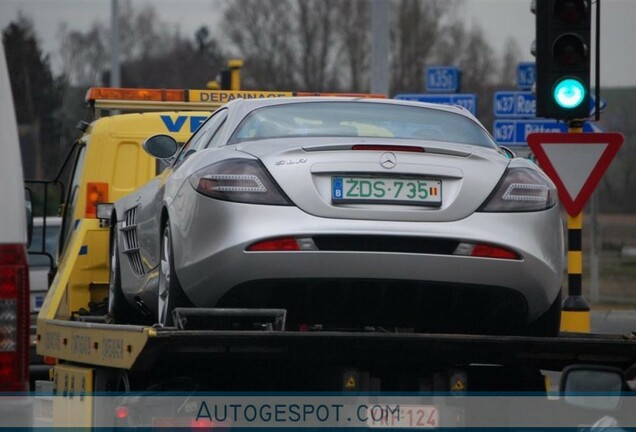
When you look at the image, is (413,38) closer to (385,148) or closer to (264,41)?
(264,41)

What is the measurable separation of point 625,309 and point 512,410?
66.1ft

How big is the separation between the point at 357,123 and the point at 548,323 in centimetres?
124

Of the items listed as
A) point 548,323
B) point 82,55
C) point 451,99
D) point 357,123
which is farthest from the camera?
point 82,55

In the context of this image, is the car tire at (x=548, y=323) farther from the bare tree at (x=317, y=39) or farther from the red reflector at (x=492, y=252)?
the bare tree at (x=317, y=39)

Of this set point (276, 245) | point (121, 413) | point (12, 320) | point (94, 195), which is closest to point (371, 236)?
point (276, 245)

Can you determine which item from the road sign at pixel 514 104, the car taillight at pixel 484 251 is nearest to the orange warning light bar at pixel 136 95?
the car taillight at pixel 484 251

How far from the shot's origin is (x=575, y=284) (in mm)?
11820

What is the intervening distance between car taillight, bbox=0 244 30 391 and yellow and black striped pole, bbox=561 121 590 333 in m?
7.33

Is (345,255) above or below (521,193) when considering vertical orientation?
below

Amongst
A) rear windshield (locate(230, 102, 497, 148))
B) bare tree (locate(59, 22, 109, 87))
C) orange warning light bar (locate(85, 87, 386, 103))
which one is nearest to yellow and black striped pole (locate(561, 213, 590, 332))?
orange warning light bar (locate(85, 87, 386, 103))

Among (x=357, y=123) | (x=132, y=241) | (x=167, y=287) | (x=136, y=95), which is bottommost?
(x=167, y=287)

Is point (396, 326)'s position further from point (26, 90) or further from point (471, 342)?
point (26, 90)

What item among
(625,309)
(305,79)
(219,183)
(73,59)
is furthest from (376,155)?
(305,79)

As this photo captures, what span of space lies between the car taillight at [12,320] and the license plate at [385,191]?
1.66 meters
